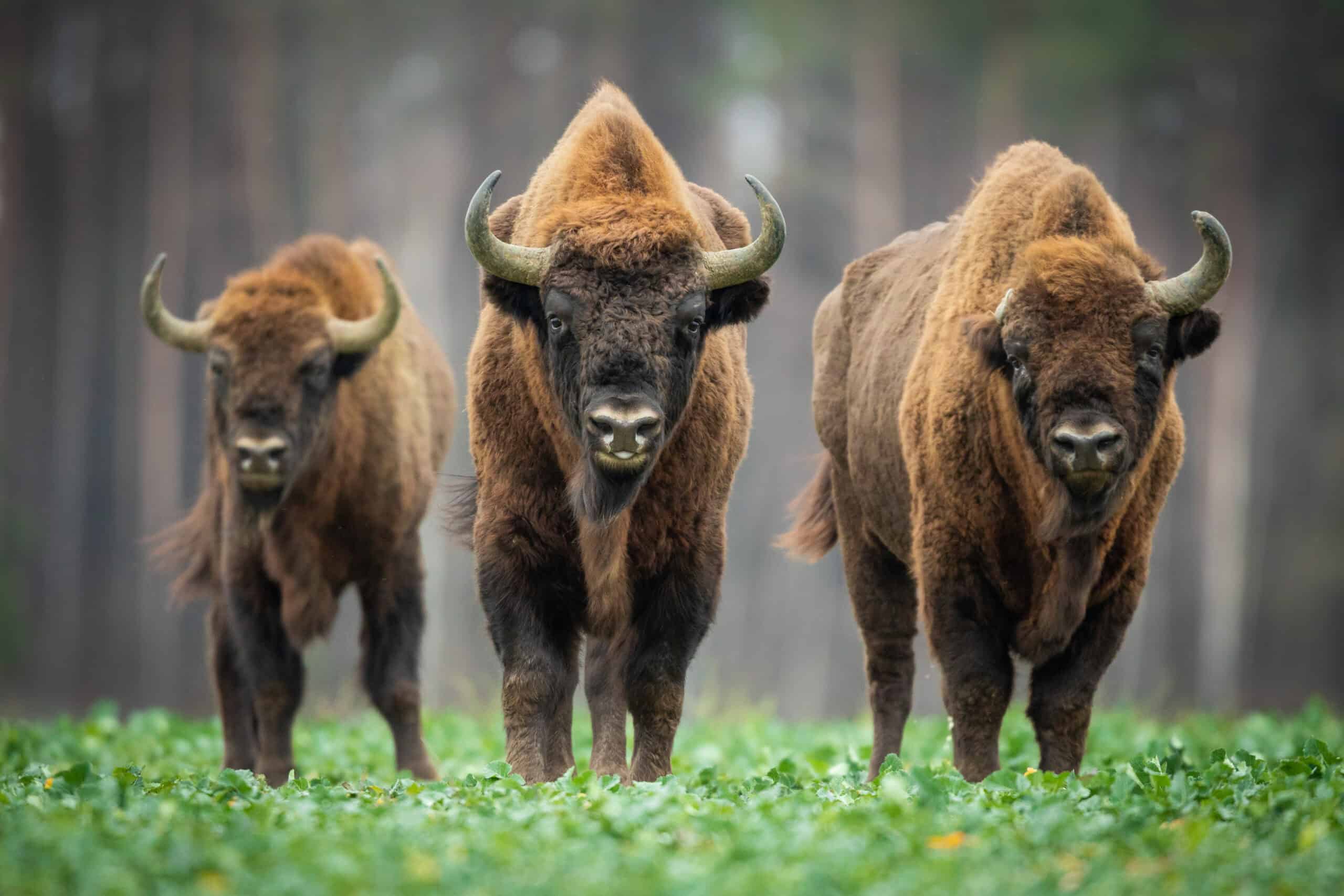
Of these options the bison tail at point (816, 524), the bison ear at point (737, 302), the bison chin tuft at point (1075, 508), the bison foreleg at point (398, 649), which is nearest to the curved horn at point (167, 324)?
the bison foreleg at point (398, 649)

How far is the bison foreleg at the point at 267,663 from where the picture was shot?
853cm

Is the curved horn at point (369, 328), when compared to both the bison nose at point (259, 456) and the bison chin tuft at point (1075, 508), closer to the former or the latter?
the bison nose at point (259, 456)

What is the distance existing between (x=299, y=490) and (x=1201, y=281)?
16.7ft

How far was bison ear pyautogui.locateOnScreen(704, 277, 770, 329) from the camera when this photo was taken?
256 inches

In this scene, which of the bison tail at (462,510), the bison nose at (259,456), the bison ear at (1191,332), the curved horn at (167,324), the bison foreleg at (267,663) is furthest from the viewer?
the curved horn at (167,324)

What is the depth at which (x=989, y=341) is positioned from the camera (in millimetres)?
6535

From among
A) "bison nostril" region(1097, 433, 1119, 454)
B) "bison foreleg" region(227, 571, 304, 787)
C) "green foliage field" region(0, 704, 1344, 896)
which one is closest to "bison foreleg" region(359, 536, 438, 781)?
"bison foreleg" region(227, 571, 304, 787)

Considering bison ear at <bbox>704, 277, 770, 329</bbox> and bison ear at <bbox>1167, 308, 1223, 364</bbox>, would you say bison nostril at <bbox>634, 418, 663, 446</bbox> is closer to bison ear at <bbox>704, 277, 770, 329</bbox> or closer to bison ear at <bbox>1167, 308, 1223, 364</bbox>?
bison ear at <bbox>704, 277, 770, 329</bbox>

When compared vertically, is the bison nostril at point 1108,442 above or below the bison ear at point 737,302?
below

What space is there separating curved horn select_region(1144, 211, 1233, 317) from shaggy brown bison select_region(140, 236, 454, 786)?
4434 millimetres

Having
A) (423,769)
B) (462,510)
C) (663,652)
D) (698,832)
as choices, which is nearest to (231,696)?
(423,769)

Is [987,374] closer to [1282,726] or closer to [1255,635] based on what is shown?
[1282,726]

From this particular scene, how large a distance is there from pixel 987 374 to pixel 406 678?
4018 mm

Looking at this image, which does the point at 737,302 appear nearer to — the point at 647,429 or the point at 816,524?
the point at 647,429
